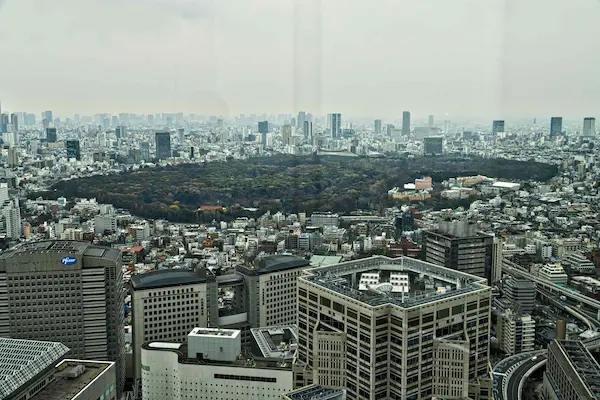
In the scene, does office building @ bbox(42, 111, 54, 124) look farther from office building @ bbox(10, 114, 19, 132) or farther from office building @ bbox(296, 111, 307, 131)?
office building @ bbox(296, 111, 307, 131)

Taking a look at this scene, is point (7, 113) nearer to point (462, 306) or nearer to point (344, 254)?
point (344, 254)

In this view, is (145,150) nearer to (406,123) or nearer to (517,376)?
(406,123)

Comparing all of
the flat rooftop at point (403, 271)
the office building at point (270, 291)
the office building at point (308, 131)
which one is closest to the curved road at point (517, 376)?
the flat rooftop at point (403, 271)

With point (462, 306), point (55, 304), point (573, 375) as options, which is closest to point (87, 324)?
point (55, 304)

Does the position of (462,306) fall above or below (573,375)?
above

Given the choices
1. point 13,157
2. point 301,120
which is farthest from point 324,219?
point 13,157
